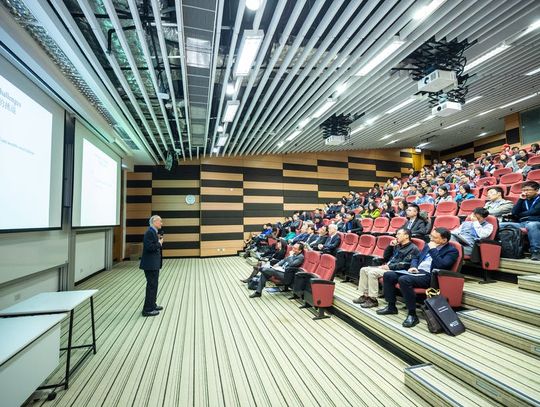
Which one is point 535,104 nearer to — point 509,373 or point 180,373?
point 509,373

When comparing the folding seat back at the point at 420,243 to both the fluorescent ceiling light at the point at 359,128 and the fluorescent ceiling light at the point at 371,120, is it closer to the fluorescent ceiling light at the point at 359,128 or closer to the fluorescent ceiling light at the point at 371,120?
the fluorescent ceiling light at the point at 371,120

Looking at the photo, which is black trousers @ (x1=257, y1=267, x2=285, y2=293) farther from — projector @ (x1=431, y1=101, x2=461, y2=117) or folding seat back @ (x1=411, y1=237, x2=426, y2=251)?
projector @ (x1=431, y1=101, x2=461, y2=117)

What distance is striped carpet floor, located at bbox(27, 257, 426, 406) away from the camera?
2.06 m

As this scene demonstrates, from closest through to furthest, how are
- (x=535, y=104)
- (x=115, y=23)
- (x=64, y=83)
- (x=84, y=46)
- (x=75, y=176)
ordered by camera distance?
(x=115, y=23), (x=84, y=46), (x=64, y=83), (x=75, y=176), (x=535, y=104)

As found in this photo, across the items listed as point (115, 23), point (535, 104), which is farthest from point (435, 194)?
point (115, 23)

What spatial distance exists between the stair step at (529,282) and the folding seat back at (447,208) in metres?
2.30

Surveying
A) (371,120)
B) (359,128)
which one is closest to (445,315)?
(371,120)

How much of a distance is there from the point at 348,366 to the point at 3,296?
395 centimetres

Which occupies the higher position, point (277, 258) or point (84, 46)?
point (84, 46)

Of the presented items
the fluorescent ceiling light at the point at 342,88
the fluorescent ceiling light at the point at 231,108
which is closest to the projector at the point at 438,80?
the fluorescent ceiling light at the point at 342,88

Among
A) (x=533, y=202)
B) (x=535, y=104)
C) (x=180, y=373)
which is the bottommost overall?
(x=180, y=373)

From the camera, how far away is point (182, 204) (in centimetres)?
1005

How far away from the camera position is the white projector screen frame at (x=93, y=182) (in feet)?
16.5

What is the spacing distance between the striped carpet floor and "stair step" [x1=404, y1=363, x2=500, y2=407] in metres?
0.09
